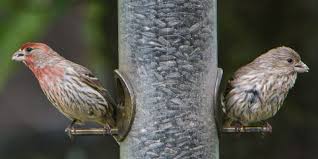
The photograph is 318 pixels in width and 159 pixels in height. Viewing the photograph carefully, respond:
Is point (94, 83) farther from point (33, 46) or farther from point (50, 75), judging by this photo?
point (33, 46)

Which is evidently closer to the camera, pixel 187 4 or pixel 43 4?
pixel 187 4

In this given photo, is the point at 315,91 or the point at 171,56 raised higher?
the point at 171,56

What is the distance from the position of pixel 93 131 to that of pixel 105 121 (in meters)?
0.18

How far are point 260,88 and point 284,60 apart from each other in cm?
33

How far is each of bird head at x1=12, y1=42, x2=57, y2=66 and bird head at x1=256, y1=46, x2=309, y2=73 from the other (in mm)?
1734

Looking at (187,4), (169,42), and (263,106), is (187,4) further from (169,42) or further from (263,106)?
(263,106)

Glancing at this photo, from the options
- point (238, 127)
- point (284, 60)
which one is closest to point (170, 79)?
point (238, 127)

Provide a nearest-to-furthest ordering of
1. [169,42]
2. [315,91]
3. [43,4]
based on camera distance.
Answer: [169,42] → [43,4] → [315,91]

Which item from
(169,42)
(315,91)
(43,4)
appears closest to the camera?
(169,42)

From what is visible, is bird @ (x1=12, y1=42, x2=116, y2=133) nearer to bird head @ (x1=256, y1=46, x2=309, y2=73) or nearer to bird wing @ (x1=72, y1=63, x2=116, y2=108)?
bird wing @ (x1=72, y1=63, x2=116, y2=108)

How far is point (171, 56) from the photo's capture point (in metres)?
9.30

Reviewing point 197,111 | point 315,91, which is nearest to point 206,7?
point 197,111

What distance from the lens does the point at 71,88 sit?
995cm

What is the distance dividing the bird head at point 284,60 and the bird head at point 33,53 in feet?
5.69
